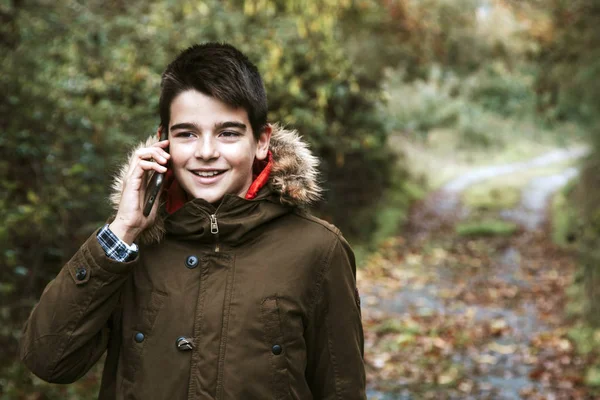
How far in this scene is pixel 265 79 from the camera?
714 cm

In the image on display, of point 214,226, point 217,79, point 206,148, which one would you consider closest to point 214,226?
point 214,226

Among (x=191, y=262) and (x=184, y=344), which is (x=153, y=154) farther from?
(x=184, y=344)

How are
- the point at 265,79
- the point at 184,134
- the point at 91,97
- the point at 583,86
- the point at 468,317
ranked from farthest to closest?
1. the point at 583,86
2. the point at 468,317
3. the point at 265,79
4. the point at 91,97
5. the point at 184,134

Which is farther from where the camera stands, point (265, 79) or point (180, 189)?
point (265, 79)

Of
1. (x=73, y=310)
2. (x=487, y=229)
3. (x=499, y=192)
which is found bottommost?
(x=487, y=229)

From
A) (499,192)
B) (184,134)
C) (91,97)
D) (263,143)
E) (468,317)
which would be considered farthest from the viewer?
(499,192)

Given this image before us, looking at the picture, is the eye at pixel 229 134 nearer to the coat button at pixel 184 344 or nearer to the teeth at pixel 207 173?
the teeth at pixel 207 173

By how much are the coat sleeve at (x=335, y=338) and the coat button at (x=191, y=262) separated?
1.32ft

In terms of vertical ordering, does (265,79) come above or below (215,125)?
above

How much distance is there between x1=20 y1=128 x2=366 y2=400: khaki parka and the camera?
6.41 ft

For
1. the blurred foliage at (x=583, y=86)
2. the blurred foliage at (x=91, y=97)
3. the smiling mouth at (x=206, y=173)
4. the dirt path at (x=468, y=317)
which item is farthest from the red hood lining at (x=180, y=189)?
the blurred foliage at (x=583, y=86)

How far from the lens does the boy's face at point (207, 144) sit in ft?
6.88

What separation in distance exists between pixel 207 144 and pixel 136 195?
27 cm

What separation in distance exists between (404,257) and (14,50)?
903 cm
